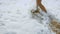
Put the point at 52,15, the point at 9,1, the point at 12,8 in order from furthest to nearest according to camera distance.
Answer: the point at 9,1 → the point at 12,8 → the point at 52,15

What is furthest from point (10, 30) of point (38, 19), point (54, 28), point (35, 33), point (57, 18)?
point (57, 18)

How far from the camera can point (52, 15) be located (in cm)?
301

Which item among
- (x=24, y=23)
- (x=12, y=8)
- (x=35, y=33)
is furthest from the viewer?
(x=12, y=8)

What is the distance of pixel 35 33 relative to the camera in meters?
2.55

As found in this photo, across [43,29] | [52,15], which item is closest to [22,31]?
[43,29]

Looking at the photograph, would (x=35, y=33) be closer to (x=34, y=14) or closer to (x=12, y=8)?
(x=34, y=14)

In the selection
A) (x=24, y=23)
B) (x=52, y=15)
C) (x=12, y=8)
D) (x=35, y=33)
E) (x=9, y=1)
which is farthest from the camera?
(x=9, y=1)

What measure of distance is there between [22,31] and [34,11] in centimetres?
63

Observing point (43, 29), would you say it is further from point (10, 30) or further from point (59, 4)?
point (59, 4)

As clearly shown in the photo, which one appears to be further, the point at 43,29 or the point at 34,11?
the point at 34,11

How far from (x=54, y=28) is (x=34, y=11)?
1.98ft

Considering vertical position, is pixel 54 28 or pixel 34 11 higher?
pixel 34 11

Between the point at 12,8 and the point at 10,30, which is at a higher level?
the point at 12,8

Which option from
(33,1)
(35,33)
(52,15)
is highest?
(33,1)
